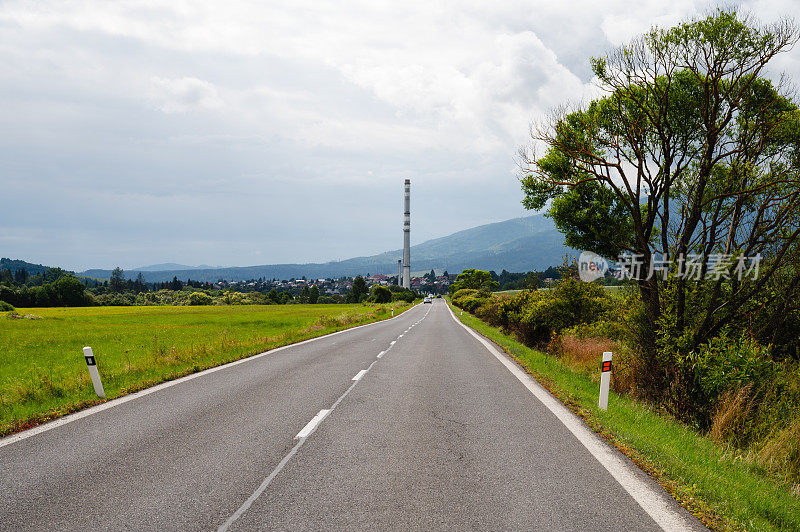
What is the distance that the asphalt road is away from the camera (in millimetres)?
3701

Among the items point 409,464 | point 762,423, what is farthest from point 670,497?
point 762,423

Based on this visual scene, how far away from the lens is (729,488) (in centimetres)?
435

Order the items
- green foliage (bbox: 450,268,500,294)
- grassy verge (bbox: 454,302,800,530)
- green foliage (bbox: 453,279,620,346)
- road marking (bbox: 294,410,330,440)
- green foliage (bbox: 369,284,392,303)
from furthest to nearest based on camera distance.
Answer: green foliage (bbox: 450,268,500,294)
green foliage (bbox: 369,284,392,303)
green foliage (bbox: 453,279,620,346)
road marking (bbox: 294,410,330,440)
grassy verge (bbox: 454,302,800,530)

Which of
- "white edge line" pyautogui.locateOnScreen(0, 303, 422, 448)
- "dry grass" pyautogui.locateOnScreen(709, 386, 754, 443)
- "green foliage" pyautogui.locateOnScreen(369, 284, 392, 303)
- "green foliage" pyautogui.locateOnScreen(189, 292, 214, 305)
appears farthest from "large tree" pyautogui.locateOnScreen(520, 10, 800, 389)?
"green foliage" pyautogui.locateOnScreen(189, 292, 214, 305)

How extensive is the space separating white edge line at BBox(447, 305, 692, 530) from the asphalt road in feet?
0.06

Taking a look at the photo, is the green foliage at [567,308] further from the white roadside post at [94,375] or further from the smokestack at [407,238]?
the smokestack at [407,238]

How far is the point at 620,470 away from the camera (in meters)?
4.72

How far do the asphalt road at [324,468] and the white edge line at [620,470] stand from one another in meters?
0.02

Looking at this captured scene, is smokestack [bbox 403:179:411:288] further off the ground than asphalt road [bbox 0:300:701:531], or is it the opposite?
smokestack [bbox 403:179:411:288]

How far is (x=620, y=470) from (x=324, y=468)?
3.13m

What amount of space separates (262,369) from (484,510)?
8746 millimetres

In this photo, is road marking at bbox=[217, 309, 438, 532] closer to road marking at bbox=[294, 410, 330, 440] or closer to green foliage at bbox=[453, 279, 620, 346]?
road marking at bbox=[294, 410, 330, 440]

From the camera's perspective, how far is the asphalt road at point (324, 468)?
12.1ft

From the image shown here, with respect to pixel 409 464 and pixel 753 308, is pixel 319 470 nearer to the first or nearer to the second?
pixel 409 464
